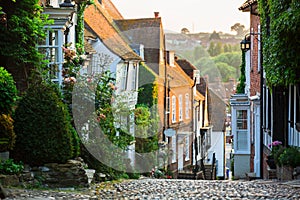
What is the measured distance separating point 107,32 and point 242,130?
8.22 m

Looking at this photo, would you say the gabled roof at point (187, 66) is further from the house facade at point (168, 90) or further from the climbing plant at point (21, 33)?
the climbing plant at point (21, 33)

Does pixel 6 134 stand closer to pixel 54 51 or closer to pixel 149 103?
pixel 54 51

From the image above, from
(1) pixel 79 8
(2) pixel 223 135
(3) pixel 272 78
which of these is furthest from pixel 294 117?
(2) pixel 223 135

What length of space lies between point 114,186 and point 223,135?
36.2 m

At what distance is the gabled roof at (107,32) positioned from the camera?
2738 cm

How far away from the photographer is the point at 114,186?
1510 centimetres

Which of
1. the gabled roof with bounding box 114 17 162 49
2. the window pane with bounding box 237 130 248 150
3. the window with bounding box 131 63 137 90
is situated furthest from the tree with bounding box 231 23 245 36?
the window with bounding box 131 63 137 90

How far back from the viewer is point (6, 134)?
12.6 metres

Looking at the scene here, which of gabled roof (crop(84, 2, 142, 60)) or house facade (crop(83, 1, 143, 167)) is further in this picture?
gabled roof (crop(84, 2, 142, 60))

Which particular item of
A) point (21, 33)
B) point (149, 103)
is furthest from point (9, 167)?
point (149, 103)

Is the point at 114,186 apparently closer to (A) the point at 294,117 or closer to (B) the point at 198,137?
(A) the point at 294,117

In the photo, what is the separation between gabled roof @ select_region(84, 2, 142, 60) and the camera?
2738cm

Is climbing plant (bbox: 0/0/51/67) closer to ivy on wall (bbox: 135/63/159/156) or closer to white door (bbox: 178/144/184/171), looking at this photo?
ivy on wall (bbox: 135/63/159/156)

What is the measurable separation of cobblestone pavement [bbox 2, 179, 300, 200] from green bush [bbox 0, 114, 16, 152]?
1.07 metres
